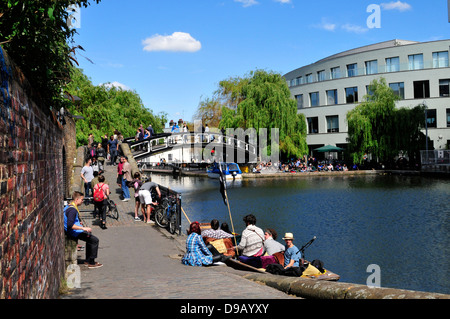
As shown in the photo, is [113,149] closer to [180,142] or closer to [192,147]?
[180,142]

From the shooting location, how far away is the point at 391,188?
1334 inches

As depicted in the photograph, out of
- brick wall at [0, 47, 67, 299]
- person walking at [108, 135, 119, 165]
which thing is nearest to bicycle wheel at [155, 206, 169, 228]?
brick wall at [0, 47, 67, 299]

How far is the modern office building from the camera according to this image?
5534cm

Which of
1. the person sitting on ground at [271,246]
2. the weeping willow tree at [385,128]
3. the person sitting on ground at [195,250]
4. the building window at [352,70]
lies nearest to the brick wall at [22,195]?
the person sitting on ground at [195,250]

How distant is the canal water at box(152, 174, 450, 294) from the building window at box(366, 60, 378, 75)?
72.6ft

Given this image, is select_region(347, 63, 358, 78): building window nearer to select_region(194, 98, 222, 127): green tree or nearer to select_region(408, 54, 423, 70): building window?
select_region(408, 54, 423, 70): building window

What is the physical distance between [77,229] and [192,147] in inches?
1405

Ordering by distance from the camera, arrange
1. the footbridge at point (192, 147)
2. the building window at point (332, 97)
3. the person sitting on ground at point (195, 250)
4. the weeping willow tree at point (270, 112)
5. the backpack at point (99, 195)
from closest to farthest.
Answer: the person sitting on ground at point (195, 250), the backpack at point (99, 195), the footbridge at point (192, 147), the weeping willow tree at point (270, 112), the building window at point (332, 97)

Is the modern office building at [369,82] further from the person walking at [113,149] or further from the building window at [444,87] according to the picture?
the person walking at [113,149]

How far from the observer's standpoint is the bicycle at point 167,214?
1454cm

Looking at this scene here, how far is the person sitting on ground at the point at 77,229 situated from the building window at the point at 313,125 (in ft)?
187

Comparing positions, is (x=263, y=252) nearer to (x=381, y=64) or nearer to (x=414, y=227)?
(x=414, y=227)

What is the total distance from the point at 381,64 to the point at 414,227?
4272 centimetres

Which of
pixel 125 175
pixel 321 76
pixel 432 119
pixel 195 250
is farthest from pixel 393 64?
pixel 195 250
